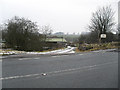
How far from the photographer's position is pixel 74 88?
13.6ft

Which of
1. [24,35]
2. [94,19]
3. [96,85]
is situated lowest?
[96,85]

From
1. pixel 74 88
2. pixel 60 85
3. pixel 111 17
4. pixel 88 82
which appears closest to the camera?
pixel 74 88

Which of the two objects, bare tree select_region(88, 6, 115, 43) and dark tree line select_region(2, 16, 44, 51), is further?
bare tree select_region(88, 6, 115, 43)

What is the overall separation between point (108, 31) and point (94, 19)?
18.7 feet

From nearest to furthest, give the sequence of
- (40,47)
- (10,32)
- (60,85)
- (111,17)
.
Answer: (60,85) < (10,32) < (40,47) < (111,17)

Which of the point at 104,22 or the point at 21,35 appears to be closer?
the point at 21,35

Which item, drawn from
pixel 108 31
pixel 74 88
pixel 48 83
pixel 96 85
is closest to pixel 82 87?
pixel 74 88

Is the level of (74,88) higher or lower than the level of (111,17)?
lower

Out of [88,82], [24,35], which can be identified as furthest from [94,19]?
[88,82]

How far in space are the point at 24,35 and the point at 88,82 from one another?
826 inches

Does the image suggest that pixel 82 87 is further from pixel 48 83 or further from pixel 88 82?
pixel 48 83

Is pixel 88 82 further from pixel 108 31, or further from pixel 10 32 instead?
pixel 108 31

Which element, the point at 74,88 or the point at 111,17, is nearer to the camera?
the point at 74,88

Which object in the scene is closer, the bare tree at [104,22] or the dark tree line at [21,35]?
the dark tree line at [21,35]
